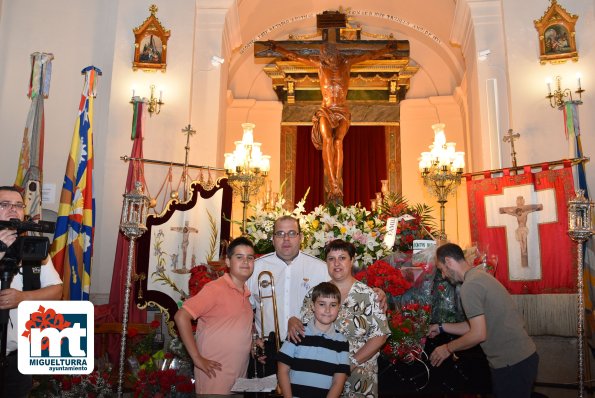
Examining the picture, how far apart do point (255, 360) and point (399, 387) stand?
1.18m

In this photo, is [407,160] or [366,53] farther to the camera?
[407,160]

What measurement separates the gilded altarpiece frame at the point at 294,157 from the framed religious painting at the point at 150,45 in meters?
4.24


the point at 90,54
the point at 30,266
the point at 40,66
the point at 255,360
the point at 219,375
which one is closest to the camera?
the point at 30,266

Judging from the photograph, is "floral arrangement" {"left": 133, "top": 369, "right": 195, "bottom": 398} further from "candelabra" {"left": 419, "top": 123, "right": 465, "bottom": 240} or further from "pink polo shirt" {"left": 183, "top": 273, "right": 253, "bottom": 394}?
"candelabra" {"left": 419, "top": 123, "right": 465, "bottom": 240}

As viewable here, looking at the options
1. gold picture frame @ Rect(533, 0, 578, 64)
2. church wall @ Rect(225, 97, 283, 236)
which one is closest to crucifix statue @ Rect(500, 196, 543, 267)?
gold picture frame @ Rect(533, 0, 578, 64)

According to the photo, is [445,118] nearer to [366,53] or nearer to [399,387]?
[366,53]

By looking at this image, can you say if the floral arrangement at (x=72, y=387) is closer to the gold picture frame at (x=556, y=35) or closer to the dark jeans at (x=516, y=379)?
the dark jeans at (x=516, y=379)

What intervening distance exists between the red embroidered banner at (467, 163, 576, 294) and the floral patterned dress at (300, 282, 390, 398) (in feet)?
12.6

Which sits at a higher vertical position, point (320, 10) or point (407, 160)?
point (320, 10)

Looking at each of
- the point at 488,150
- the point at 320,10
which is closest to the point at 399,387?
the point at 488,150

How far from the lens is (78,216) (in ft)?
20.6

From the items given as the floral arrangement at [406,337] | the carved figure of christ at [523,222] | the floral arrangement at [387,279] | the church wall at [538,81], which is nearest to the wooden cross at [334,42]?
the church wall at [538,81]

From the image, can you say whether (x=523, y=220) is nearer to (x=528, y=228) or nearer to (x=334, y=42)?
(x=528, y=228)

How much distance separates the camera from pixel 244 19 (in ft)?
35.9
